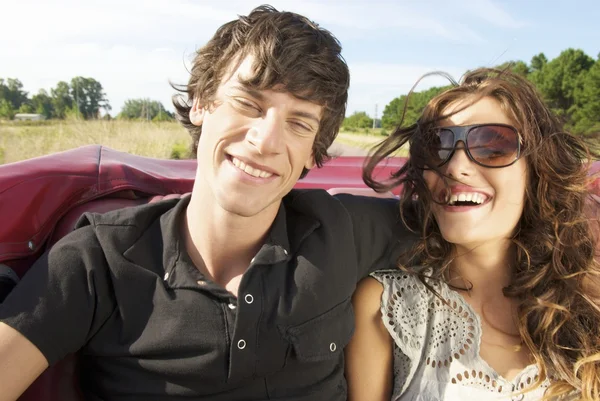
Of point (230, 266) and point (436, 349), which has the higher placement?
point (230, 266)

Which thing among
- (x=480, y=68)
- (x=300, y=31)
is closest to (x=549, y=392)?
(x=480, y=68)

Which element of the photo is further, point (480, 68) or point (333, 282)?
point (480, 68)

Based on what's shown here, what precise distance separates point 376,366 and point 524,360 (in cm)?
53

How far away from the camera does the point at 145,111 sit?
11.5 metres

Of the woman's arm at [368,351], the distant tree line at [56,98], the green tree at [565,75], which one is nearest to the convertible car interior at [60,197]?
the woman's arm at [368,351]

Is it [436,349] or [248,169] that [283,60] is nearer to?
[248,169]

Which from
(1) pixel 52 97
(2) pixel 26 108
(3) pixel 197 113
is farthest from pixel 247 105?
(2) pixel 26 108

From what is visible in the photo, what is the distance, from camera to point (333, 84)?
5.76ft

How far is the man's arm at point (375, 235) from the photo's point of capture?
1848mm

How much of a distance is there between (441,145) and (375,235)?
0.40m

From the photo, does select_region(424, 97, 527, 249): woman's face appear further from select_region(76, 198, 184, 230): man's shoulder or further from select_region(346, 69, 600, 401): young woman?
select_region(76, 198, 184, 230): man's shoulder

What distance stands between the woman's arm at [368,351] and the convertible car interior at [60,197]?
491 mm

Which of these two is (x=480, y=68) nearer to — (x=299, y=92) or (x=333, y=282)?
(x=299, y=92)

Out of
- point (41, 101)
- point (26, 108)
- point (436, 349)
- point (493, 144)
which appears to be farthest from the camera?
point (41, 101)
